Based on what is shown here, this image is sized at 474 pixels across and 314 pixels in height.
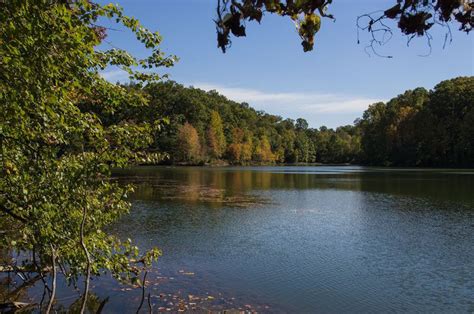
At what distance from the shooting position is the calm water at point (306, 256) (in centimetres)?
1032

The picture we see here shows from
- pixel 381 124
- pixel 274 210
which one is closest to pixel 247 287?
pixel 274 210

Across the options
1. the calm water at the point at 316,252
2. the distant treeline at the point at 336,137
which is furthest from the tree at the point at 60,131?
the distant treeline at the point at 336,137

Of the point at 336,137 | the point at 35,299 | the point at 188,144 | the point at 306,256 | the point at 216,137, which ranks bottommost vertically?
the point at 306,256

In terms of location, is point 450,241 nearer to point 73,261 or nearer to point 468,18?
point 73,261

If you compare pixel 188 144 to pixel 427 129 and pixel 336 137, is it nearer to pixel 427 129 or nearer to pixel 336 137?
pixel 427 129

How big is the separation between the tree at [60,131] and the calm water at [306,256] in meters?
3.48

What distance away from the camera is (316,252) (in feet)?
49.8

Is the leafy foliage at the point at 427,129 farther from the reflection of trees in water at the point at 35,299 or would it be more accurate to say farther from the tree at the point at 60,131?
the tree at the point at 60,131

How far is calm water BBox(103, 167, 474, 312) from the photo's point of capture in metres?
10.6

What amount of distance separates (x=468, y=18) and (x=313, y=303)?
925cm

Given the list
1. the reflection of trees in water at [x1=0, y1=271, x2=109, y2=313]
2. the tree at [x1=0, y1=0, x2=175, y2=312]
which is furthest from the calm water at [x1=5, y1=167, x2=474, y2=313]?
the tree at [x1=0, y1=0, x2=175, y2=312]

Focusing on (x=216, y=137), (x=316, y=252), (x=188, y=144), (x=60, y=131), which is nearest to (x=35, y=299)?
(x=60, y=131)

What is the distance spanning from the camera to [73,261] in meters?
6.89

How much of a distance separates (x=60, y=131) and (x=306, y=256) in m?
10.6
